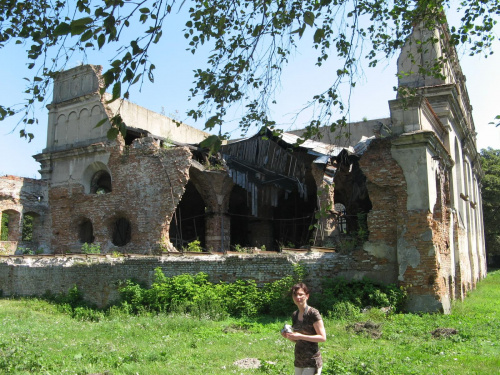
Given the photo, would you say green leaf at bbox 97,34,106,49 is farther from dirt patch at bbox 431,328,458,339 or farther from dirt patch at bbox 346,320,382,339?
dirt patch at bbox 431,328,458,339

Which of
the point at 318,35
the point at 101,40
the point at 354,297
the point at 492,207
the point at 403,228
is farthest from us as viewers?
the point at 492,207

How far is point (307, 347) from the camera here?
4.73 meters

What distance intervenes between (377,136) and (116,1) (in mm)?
8806

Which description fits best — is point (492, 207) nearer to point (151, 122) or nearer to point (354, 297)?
point (151, 122)

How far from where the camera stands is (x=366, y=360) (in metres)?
6.88

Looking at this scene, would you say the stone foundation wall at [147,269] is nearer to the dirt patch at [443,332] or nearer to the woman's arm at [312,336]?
the dirt patch at [443,332]

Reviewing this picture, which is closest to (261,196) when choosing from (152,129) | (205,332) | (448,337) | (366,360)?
(152,129)

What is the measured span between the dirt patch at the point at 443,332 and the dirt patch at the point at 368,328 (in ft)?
3.23

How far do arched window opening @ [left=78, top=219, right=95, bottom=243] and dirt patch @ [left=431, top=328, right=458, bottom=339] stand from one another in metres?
14.6

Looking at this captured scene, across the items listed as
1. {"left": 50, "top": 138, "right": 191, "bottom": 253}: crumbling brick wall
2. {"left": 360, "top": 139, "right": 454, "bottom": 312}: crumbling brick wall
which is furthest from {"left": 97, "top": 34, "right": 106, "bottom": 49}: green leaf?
{"left": 50, "top": 138, "right": 191, "bottom": 253}: crumbling brick wall

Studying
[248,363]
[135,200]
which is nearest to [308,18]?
[248,363]

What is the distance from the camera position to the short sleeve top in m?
4.68

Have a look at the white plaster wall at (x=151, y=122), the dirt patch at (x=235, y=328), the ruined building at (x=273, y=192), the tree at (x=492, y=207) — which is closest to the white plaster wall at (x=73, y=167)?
the ruined building at (x=273, y=192)

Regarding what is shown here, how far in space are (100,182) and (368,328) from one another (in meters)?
14.8
